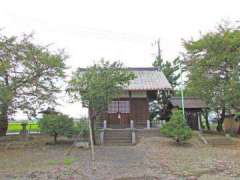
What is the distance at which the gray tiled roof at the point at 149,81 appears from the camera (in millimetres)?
22016

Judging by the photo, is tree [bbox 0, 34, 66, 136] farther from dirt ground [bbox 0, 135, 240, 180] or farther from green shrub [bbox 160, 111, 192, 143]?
green shrub [bbox 160, 111, 192, 143]

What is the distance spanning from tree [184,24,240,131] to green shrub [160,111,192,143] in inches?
152

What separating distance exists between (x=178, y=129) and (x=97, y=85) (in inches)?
212

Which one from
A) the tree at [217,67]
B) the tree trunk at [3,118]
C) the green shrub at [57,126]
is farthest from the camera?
the tree at [217,67]

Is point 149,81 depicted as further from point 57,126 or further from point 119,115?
point 57,126

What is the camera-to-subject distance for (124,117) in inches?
894

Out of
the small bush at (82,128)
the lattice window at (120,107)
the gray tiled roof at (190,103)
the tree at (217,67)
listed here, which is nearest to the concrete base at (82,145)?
the small bush at (82,128)

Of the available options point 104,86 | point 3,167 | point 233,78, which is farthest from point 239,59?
point 3,167

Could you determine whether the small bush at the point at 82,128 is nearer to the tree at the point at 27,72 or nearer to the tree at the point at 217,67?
the tree at the point at 27,72

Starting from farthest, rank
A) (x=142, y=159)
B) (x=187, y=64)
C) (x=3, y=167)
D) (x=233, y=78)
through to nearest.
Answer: (x=187, y=64) → (x=233, y=78) → (x=142, y=159) → (x=3, y=167)

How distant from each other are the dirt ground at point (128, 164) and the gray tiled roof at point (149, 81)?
599 cm

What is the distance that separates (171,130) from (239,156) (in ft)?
15.0

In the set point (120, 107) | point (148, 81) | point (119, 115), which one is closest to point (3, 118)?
point (119, 115)

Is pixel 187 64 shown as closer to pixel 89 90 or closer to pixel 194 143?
pixel 194 143
